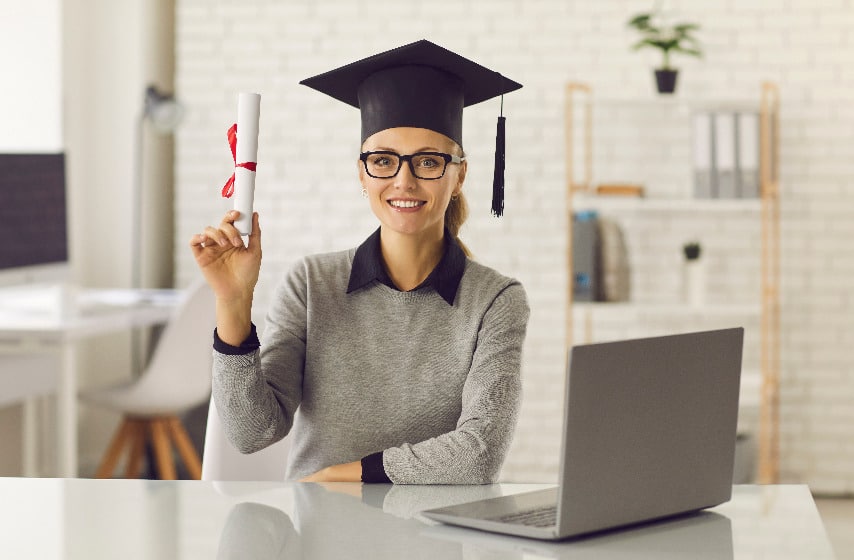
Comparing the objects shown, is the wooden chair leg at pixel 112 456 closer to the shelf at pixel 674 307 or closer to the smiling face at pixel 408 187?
the shelf at pixel 674 307

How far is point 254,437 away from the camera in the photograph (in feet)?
5.79

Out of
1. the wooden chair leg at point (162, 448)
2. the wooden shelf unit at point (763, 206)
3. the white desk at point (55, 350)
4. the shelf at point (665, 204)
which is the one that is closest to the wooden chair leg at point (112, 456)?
the wooden chair leg at point (162, 448)

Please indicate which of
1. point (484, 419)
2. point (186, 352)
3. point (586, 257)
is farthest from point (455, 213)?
point (586, 257)

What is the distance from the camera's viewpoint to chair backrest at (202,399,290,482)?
→ 192 centimetres

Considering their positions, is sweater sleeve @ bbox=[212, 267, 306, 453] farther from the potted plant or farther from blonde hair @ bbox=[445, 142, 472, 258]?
the potted plant

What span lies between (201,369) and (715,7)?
2457mm

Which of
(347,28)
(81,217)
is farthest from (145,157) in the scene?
(347,28)

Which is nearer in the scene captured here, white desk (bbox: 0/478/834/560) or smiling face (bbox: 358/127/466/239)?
white desk (bbox: 0/478/834/560)

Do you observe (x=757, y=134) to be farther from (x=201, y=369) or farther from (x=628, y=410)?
(x=628, y=410)

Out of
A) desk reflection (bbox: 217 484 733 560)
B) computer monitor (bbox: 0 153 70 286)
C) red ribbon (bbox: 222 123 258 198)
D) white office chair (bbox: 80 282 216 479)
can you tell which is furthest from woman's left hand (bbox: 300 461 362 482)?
white office chair (bbox: 80 282 216 479)

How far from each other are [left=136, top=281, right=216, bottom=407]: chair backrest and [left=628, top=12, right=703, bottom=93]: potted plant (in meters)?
1.89

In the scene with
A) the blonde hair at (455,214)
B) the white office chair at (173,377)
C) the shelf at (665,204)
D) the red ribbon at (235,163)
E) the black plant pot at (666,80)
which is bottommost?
the white office chair at (173,377)

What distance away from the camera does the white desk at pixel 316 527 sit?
3.98 feet

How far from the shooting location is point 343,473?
1.68 metres
